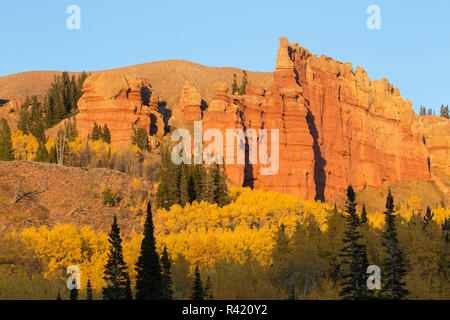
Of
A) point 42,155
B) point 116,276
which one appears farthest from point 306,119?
point 116,276

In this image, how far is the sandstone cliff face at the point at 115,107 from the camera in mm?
155000

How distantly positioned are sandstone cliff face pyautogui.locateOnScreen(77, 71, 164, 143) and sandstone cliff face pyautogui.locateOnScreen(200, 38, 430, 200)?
59.7 ft

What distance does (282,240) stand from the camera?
264ft

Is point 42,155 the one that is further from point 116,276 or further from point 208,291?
point 208,291

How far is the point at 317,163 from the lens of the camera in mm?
158000

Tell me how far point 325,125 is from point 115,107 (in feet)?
158

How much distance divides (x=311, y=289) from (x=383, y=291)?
860cm

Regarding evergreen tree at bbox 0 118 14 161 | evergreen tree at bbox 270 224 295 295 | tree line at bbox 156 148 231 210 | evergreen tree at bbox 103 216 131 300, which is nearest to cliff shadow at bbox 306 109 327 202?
tree line at bbox 156 148 231 210

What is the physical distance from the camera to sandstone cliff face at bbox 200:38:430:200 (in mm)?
147125

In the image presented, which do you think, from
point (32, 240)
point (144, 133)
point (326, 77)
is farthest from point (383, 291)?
point (326, 77)

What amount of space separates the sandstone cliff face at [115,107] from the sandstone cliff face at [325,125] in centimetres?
1821

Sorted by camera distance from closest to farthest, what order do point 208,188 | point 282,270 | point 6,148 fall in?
point 282,270, point 208,188, point 6,148

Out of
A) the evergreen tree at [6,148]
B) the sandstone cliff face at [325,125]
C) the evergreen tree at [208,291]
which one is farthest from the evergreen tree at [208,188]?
the evergreen tree at [208,291]
